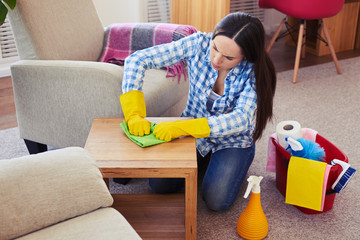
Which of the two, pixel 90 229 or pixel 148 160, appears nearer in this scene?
pixel 90 229

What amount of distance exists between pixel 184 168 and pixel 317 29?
2.43m

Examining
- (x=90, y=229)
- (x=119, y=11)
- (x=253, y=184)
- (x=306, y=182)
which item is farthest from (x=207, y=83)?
(x=119, y=11)

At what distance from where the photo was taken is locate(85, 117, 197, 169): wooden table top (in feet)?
4.52

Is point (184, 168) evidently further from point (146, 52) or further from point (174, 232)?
point (146, 52)

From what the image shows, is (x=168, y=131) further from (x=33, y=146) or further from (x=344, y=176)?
(x=33, y=146)

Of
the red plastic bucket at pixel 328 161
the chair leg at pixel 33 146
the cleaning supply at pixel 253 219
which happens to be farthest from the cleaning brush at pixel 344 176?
the chair leg at pixel 33 146

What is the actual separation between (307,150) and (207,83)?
1.54 ft

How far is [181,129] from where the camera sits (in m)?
1.52

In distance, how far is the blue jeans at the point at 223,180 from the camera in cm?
175

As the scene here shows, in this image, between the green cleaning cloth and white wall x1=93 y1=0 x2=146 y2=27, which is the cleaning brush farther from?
white wall x1=93 y1=0 x2=146 y2=27

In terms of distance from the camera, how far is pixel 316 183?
1.67 meters

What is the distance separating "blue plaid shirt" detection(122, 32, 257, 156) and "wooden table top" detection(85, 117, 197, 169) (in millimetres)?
171

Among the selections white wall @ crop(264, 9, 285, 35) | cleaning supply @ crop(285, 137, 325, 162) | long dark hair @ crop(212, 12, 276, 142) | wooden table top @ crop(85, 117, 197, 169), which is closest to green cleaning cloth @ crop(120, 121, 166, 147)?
wooden table top @ crop(85, 117, 197, 169)

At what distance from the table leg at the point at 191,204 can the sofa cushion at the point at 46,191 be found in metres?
0.33
